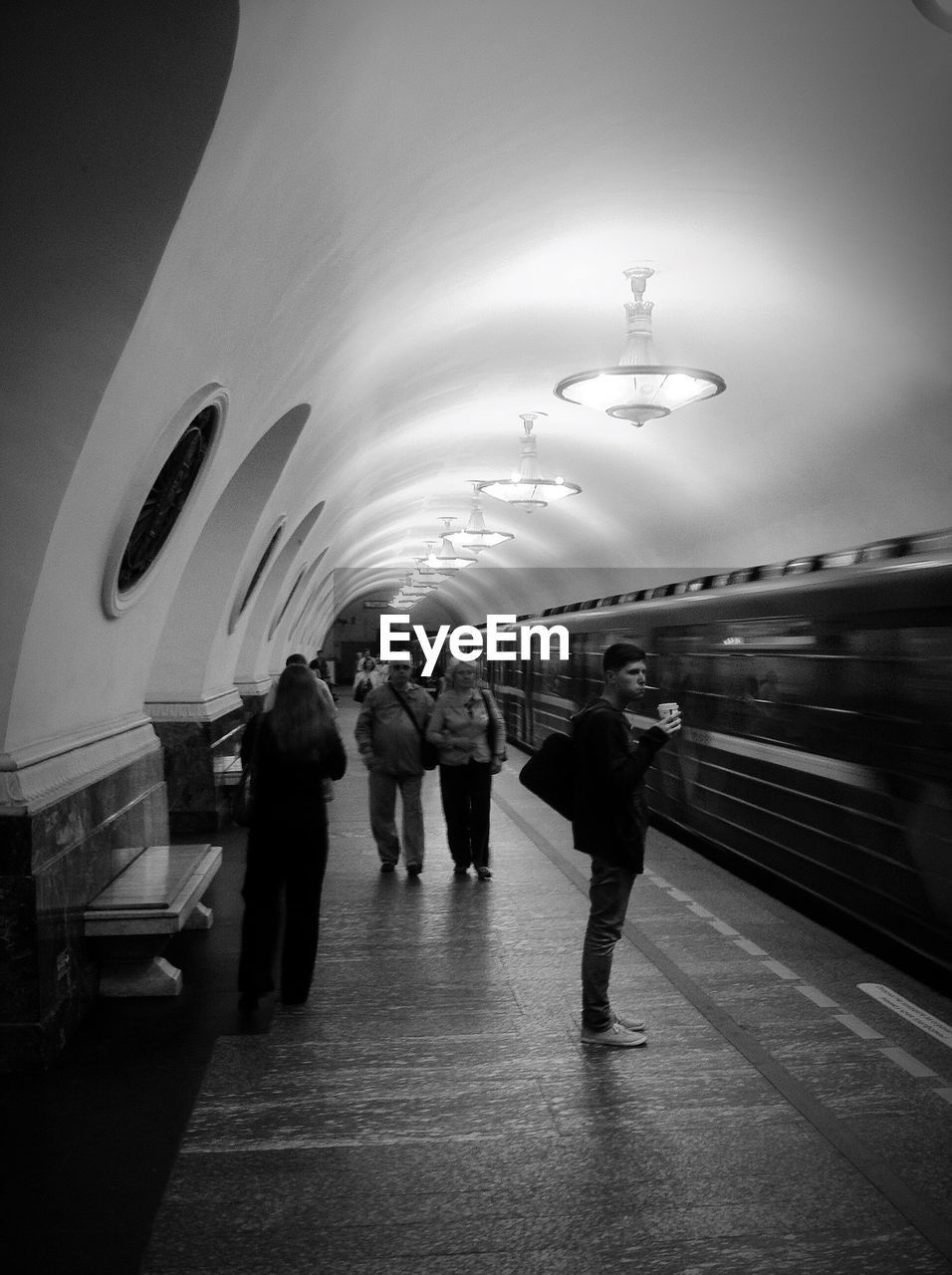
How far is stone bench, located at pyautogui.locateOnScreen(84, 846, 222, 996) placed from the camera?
542 cm

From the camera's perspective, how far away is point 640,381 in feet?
32.0

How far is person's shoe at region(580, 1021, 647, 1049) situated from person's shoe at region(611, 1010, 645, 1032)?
1.3 inches

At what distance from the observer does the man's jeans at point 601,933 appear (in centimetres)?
477

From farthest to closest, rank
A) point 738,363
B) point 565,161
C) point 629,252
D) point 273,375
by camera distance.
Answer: point 738,363 < point 629,252 < point 273,375 < point 565,161

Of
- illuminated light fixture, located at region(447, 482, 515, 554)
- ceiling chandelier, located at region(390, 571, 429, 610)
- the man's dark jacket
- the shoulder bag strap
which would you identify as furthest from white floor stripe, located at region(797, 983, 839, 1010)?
ceiling chandelier, located at region(390, 571, 429, 610)

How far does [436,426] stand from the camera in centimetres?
1541

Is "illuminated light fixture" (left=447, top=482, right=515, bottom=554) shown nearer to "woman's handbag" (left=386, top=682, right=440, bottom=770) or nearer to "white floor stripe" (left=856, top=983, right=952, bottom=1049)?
"woman's handbag" (left=386, top=682, right=440, bottom=770)

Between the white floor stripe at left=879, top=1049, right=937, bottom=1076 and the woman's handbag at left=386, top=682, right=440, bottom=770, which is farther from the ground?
the woman's handbag at left=386, top=682, right=440, bottom=770

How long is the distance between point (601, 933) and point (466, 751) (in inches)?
136

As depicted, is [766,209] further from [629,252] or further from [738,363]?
[738,363]

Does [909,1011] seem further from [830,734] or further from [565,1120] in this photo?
[830,734]

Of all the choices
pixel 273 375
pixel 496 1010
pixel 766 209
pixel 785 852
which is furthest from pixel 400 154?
pixel 785 852

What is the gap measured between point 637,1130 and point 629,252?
6.81 meters

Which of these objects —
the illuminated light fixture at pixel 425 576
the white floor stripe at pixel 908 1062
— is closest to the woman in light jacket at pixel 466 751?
the white floor stripe at pixel 908 1062
